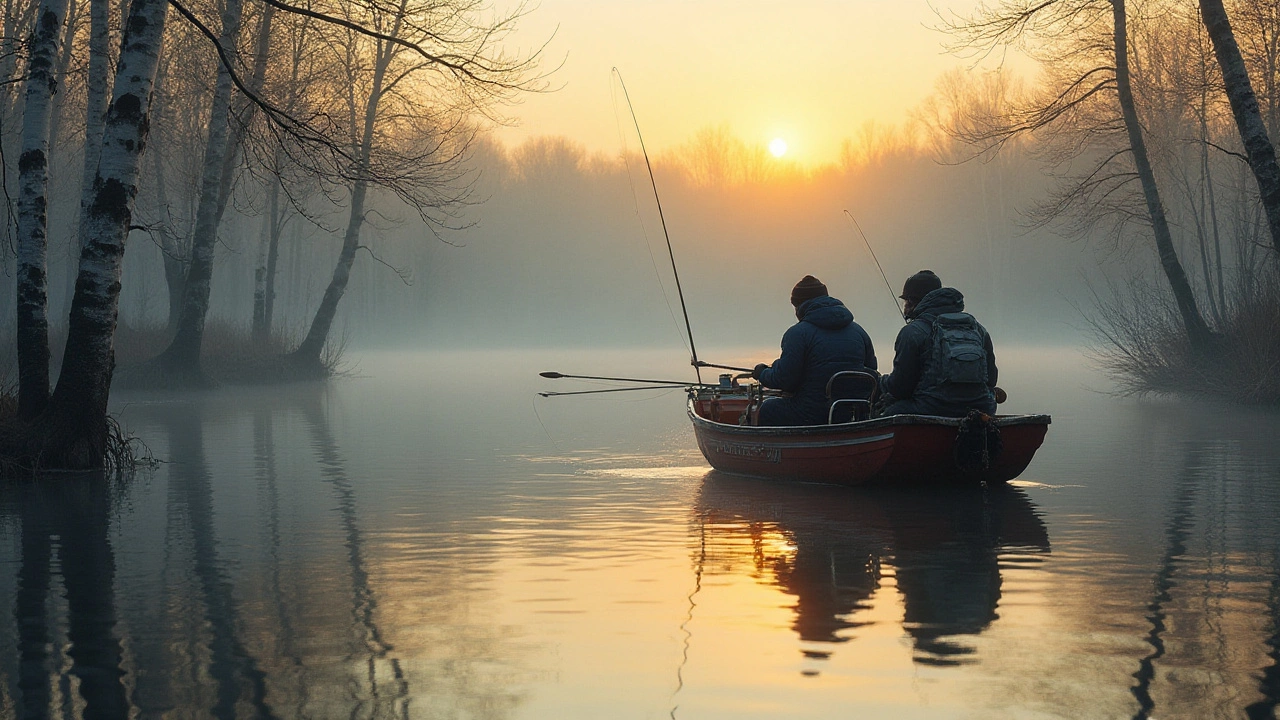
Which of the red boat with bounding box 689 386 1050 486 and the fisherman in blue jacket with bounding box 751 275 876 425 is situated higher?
the fisherman in blue jacket with bounding box 751 275 876 425

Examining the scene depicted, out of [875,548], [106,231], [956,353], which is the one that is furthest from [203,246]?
[875,548]

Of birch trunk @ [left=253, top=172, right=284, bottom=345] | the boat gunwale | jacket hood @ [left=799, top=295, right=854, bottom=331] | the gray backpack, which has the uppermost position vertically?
birch trunk @ [left=253, top=172, right=284, bottom=345]

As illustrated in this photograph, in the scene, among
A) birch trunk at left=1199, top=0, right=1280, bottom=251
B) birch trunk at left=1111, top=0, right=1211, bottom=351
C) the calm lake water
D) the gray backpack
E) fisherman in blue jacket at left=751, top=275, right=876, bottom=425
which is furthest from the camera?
birch trunk at left=1111, top=0, right=1211, bottom=351

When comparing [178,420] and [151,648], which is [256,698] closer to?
[151,648]

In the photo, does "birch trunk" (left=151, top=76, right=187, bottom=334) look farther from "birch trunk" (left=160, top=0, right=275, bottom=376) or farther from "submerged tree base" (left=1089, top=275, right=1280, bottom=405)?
"submerged tree base" (left=1089, top=275, right=1280, bottom=405)

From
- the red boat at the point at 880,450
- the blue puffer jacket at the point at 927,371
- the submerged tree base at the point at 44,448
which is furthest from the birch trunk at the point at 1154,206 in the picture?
the submerged tree base at the point at 44,448

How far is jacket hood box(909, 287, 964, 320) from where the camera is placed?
13312mm

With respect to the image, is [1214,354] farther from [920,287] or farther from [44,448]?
[44,448]

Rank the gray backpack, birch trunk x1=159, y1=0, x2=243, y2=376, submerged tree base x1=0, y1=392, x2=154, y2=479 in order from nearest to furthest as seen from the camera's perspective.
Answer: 1. the gray backpack
2. submerged tree base x1=0, y1=392, x2=154, y2=479
3. birch trunk x1=159, y1=0, x2=243, y2=376

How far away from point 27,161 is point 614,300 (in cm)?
8502

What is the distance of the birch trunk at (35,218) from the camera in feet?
49.9

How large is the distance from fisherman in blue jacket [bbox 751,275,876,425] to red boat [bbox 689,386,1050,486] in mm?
370

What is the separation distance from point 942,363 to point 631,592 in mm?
5208

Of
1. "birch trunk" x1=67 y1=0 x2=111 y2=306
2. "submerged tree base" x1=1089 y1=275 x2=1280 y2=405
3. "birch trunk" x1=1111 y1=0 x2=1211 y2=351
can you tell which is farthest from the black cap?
"birch trunk" x1=1111 y1=0 x2=1211 y2=351
